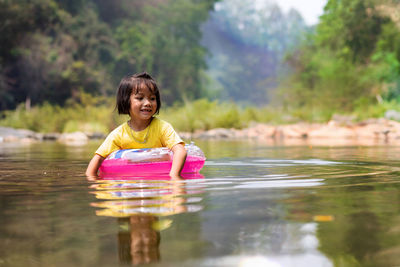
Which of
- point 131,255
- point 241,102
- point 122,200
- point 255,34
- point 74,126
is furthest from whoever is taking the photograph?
point 255,34

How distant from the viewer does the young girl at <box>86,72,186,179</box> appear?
4910 millimetres

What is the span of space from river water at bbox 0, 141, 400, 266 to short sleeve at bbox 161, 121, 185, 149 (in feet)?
2.71

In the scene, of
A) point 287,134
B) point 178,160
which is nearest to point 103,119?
point 287,134

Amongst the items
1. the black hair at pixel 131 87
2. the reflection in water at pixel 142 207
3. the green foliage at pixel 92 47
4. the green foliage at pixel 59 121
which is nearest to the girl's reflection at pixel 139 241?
the reflection in water at pixel 142 207

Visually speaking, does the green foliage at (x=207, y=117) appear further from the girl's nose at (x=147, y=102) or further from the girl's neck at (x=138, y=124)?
the girl's nose at (x=147, y=102)

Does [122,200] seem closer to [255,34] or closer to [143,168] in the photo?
[143,168]

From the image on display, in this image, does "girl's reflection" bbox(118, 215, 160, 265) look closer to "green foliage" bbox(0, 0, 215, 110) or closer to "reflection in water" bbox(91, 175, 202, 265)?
"reflection in water" bbox(91, 175, 202, 265)

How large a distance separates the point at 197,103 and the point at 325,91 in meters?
11.3

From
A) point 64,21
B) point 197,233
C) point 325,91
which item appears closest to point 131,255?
point 197,233

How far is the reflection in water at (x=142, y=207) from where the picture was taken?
1.98 metres

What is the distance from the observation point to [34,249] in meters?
2.02

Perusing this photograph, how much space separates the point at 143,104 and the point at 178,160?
2.10 feet

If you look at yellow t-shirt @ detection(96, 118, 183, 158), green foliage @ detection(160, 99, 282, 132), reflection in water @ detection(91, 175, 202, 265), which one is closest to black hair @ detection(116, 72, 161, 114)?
yellow t-shirt @ detection(96, 118, 183, 158)

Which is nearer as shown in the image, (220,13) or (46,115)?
(46,115)
